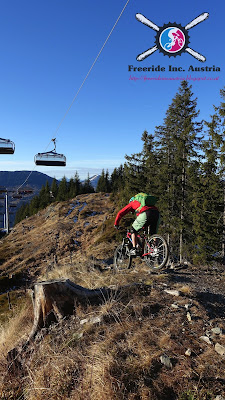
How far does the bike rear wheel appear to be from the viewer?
6582 millimetres

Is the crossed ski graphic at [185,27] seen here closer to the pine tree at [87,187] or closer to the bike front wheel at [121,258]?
the bike front wheel at [121,258]

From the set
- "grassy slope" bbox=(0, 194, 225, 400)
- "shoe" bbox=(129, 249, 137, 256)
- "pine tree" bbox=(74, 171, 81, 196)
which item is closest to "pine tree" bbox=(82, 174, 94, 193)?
"pine tree" bbox=(74, 171, 81, 196)

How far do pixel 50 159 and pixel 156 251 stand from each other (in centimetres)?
1007

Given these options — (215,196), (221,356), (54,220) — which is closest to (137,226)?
(221,356)

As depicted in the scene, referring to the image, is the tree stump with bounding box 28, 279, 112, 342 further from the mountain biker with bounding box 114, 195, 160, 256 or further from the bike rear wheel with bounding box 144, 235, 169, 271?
the mountain biker with bounding box 114, 195, 160, 256

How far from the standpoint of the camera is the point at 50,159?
48.4ft

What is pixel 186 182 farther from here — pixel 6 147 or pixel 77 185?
pixel 77 185

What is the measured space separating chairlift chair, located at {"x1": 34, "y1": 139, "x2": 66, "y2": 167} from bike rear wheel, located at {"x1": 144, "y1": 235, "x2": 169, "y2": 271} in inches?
370

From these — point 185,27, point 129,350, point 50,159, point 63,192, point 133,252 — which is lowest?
point 129,350

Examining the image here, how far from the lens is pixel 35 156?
564 inches

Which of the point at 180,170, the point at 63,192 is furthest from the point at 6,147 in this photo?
the point at 63,192

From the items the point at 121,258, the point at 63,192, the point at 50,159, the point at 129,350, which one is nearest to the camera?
the point at 129,350

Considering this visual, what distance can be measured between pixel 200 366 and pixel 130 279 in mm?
3766

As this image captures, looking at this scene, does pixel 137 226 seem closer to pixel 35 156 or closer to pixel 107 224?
pixel 35 156
